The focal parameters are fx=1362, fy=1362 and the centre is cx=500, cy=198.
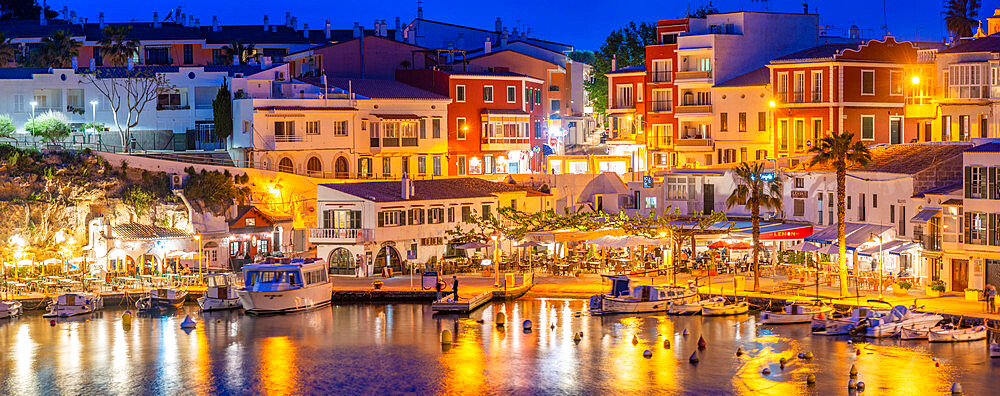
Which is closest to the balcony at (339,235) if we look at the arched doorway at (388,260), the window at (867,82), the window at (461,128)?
the arched doorway at (388,260)

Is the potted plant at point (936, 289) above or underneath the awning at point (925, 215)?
underneath

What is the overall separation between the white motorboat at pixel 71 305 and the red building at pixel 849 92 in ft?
145

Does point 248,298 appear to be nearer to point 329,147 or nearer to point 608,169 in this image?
point 329,147

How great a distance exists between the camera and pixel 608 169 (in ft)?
347

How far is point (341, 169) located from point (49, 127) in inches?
766

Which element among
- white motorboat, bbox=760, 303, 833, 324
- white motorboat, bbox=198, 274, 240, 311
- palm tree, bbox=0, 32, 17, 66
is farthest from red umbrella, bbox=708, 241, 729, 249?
palm tree, bbox=0, 32, 17, 66

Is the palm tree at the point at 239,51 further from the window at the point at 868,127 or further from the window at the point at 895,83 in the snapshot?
the window at the point at 895,83

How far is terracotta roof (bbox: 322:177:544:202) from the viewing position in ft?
257

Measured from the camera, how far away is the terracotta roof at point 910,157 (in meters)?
68.5

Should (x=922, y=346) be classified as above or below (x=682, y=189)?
below

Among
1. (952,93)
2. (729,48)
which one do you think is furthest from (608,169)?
(952,93)

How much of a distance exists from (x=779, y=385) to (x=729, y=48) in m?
47.7

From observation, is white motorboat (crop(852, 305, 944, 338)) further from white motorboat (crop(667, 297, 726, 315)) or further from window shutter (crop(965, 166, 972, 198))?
white motorboat (crop(667, 297, 726, 315))

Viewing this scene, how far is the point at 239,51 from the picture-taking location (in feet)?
358
